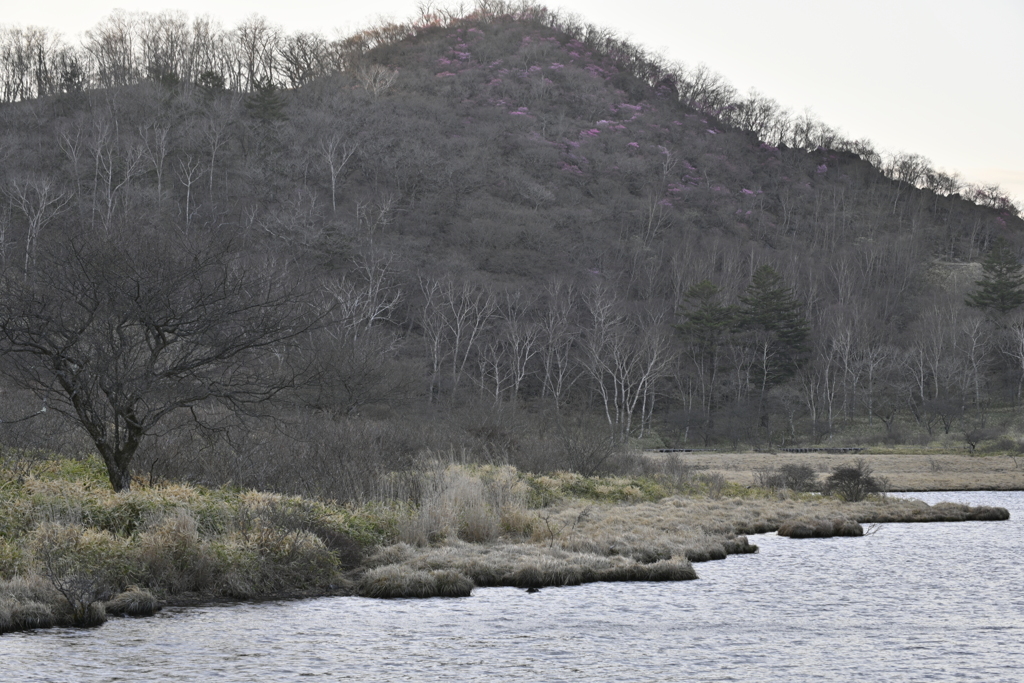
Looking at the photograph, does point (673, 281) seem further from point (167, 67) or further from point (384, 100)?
point (167, 67)

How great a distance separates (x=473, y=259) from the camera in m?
95.1

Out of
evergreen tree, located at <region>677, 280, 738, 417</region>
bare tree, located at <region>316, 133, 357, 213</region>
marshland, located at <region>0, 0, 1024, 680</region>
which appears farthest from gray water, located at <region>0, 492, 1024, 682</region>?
bare tree, located at <region>316, 133, 357, 213</region>

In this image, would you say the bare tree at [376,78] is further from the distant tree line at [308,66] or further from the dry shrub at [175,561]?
the dry shrub at [175,561]

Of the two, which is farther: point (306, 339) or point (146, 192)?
point (146, 192)

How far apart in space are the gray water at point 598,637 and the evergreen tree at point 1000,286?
267ft

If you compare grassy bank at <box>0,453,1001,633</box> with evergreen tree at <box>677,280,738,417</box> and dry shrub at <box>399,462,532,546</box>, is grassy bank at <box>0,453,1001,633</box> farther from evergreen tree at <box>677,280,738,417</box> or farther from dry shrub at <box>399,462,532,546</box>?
evergreen tree at <box>677,280,738,417</box>

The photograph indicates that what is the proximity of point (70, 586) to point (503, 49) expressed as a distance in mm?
150233

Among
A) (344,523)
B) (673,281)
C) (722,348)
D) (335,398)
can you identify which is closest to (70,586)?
(344,523)

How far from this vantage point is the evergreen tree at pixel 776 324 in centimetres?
8019

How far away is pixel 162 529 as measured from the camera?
15.9 meters

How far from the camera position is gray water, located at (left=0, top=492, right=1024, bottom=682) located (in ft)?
36.8

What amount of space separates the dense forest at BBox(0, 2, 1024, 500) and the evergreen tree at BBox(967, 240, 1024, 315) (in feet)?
1.07

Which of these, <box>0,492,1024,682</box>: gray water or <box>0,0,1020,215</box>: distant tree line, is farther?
<box>0,0,1020,215</box>: distant tree line

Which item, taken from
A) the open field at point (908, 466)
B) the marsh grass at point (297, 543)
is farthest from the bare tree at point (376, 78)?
the marsh grass at point (297, 543)
